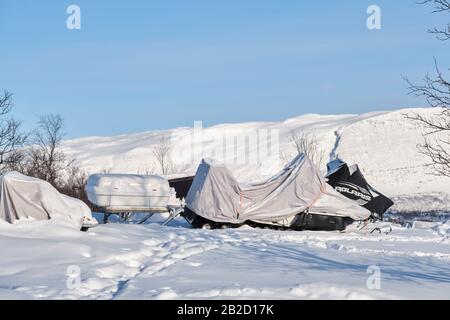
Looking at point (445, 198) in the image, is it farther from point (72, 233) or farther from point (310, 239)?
point (72, 233)

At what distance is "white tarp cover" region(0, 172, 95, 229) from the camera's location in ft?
46.2

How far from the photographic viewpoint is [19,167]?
4941 centimetres

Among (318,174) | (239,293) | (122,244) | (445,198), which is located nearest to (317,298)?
(239,293)

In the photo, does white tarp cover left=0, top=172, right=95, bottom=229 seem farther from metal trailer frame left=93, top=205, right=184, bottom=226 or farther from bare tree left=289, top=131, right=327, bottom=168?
bare tree left=289, top=131, right=327, bottom=168

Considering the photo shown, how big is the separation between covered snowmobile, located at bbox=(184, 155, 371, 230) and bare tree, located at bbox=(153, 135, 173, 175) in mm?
56403

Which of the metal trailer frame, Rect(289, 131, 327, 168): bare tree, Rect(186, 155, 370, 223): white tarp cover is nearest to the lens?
Rect(186, 155, 370, 223): white tarp cover

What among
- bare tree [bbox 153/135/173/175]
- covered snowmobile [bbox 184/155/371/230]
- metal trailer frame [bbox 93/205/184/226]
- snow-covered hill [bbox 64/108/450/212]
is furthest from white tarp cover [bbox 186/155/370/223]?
bare tree [bbox 153/135/173/175]

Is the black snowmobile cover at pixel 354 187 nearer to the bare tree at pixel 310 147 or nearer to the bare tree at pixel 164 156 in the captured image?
the bare tree at pixel 310 147

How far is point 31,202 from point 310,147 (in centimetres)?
5922

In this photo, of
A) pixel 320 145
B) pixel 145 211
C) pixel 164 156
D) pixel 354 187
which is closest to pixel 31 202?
pixel 145 211

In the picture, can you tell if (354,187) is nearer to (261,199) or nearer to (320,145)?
(261,199)

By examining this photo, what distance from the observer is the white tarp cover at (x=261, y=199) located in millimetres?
18500

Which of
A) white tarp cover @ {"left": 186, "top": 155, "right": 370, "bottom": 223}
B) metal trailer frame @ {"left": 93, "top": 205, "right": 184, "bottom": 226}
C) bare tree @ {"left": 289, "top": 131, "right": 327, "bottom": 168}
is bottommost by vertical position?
metal trailer frame @ {"left": 93, "top": 205, "right": 184, "bottom": 226}
